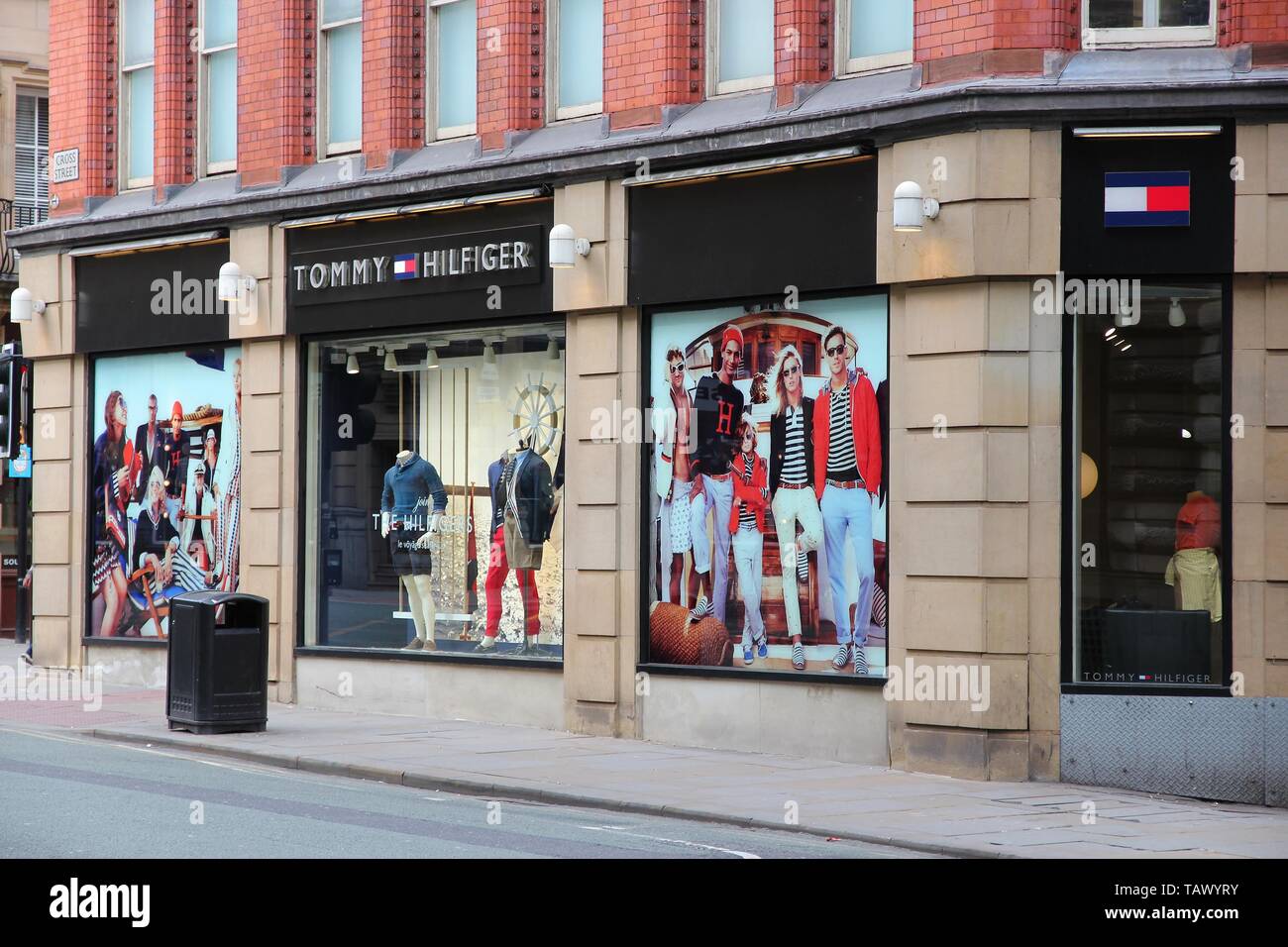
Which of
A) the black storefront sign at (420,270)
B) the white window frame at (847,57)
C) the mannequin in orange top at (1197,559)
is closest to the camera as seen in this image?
the mannequin in orange top at (1197,559)

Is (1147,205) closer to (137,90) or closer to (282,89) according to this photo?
(282,89)

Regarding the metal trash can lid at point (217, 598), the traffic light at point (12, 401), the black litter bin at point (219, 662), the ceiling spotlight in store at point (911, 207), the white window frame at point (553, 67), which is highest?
the white window frame at point (553, 67)

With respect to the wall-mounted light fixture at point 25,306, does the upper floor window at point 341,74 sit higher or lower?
higher

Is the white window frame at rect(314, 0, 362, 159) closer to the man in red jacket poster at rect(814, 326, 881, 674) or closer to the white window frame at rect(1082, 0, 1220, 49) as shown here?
the man in red jacket poster at rect(814, 326, 881, 674)

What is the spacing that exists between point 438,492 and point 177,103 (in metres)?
6.38

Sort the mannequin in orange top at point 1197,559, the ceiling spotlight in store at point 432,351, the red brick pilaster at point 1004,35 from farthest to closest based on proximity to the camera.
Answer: the ceiling spotlight in store at point 432,351 < the red brick pilaster at point 1004,35 < the mannequin in orange top at point 1197,559

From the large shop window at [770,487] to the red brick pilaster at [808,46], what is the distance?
2.04 metres

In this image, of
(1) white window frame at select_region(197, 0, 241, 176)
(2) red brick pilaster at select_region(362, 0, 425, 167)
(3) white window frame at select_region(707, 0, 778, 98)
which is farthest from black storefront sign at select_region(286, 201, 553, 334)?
(1) white window frame at select_region(197, 0, 241, 176)

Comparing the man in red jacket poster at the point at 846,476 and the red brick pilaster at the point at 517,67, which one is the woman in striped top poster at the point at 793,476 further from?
the red brick pilaster at the point at 517,67

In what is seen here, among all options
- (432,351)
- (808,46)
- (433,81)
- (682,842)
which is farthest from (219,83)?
(682,842)

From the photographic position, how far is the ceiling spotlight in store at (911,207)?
14.3m

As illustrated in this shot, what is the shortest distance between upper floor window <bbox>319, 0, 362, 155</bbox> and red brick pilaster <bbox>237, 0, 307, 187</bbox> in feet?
0.48

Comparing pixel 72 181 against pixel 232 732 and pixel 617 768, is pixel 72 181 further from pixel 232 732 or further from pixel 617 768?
pixel 617 768

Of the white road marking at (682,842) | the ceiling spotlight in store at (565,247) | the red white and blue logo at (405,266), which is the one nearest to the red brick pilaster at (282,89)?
the red white and blue logo at (405,266)
